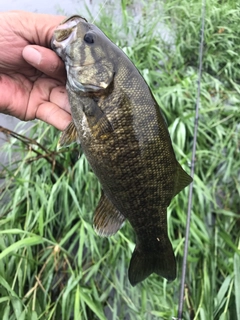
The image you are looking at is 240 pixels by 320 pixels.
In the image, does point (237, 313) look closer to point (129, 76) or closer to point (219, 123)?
point (129, 76)

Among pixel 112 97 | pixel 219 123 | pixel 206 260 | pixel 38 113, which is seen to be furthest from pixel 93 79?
pixel 219 123

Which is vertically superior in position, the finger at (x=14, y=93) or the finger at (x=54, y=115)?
the finger at (x=14, y=93)

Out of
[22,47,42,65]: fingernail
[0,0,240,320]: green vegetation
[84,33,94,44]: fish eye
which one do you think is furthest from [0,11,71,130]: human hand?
[0,0,240,320]: green vegetation

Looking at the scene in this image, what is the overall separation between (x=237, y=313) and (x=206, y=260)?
14.0 inches

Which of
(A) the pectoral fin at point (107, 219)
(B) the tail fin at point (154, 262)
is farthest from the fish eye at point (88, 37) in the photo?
(B) the tail fin at point (154, 262)

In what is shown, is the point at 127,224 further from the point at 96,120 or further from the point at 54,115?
the point at 96,120

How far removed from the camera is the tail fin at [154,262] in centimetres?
126

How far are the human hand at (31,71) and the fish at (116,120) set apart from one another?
10 centimetres

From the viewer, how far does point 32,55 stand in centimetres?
117

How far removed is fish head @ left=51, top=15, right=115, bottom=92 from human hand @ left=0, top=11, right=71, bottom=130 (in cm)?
10

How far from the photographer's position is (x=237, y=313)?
1.54 meters

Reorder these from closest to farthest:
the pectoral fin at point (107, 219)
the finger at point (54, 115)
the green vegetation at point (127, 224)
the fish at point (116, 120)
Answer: the fish at point (116, 120), the pectoral fin at point (107, 219), the finger at point (54, 115), the green vegetation at point (127, 224)

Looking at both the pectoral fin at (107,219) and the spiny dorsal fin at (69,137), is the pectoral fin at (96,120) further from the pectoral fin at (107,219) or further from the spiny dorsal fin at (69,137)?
the pectoral fin at (107,219)

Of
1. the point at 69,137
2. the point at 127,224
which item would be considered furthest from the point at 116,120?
the point at 127,224
